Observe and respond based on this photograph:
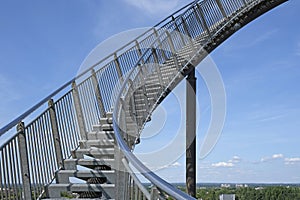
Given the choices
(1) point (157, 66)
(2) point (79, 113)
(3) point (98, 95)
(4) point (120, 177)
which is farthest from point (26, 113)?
(1) point (157, 66)

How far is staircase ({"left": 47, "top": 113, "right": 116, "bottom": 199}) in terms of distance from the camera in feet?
17.0

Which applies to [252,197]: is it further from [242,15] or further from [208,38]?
[242,15]

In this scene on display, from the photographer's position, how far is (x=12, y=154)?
4484 mm

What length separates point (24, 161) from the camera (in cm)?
473

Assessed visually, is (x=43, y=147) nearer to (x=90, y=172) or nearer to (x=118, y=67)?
(x=90, y=172)

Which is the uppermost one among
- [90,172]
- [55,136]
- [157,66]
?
[157,66]

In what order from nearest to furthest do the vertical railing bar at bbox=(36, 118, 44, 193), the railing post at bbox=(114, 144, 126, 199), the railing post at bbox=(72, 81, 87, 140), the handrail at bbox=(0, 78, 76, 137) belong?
the railing post at bbox=(114, 144, 126, 199)
the handrail at bbox=(0, 78, 76, 137)
the vertical railing bar at bbox=(36, 118, 44, 193)
the railing post at bbox=(72, 81, 87, 140)

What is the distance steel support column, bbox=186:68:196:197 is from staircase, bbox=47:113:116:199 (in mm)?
4173

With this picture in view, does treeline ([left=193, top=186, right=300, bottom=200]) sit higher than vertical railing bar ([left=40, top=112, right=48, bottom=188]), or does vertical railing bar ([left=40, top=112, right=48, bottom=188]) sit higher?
vertical railing bar ([left=40, top=112, right=48, bottom=188])

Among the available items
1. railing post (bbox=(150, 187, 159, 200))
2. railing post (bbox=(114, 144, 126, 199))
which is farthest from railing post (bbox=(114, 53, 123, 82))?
railing post (bbox=(150, 187, 159, 200))

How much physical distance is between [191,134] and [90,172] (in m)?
5.51

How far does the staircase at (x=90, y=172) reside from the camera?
5168 millimetres

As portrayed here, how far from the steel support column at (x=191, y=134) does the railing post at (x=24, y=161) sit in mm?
6237

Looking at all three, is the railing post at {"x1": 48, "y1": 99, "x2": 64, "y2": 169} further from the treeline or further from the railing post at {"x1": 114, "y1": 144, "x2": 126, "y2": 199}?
the treeline
